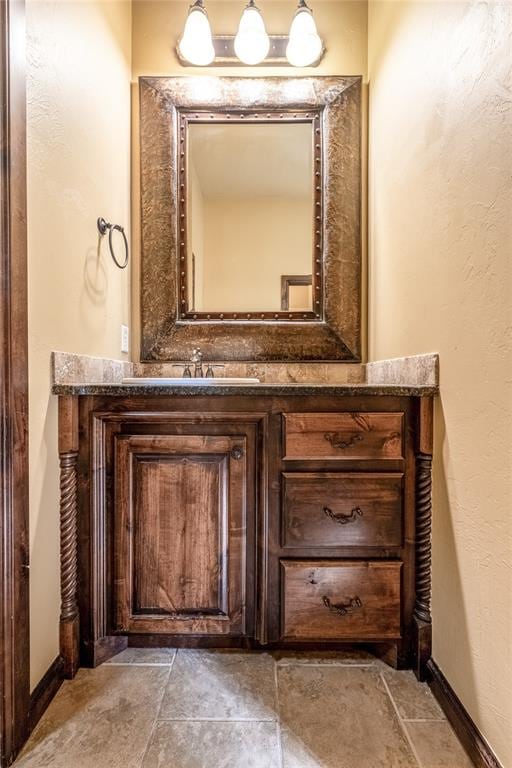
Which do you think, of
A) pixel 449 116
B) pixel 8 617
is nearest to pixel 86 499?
pixel 8 617

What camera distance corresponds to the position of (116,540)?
1.20 metres

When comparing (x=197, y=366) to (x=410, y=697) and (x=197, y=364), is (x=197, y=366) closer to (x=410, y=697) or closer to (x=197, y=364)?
(x=197, y=364)

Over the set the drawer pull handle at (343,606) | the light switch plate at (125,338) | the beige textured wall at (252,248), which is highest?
the beige textured wall at (252,248)

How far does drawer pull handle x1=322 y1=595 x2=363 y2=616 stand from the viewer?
1.18 meters

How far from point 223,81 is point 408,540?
78.4 inches

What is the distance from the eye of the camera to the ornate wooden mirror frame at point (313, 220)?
5.79 ft

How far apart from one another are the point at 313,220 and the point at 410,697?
5.71 ft

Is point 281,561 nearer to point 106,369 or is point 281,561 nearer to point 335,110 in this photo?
point 106,369

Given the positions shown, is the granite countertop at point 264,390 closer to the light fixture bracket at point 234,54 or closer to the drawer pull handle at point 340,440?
the drawer pull handle at point 340,440

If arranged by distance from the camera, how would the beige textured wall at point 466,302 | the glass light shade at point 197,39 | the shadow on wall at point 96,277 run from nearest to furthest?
1. the beige textured wall at point 466,302
2. the shadow on wall at point 96,277
3. the glass light shade at point 197,39

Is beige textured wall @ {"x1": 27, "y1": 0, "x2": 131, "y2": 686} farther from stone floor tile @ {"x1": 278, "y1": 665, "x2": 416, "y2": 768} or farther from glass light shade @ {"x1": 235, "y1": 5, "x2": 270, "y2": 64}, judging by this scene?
stone floor tile @ {"x1": 278, "y1": 665, "x2": 416, "y2": 768}

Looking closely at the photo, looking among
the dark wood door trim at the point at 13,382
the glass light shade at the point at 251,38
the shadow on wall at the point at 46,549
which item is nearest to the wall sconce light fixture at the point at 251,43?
the glass light shade at the point at 251,38

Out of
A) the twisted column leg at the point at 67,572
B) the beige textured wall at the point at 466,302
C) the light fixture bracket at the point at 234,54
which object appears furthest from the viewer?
the light fixture bracket at the point at 234,54

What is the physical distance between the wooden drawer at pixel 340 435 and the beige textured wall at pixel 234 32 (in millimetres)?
1575
